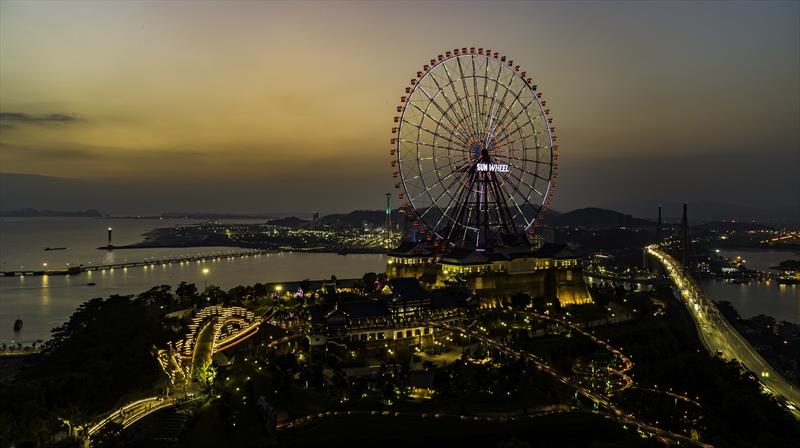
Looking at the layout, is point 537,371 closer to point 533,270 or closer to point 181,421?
point 181,421

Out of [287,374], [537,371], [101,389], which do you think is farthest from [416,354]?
[101,389]

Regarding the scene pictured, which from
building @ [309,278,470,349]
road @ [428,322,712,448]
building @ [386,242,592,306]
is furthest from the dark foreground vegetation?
building @ [386,242,592,306]

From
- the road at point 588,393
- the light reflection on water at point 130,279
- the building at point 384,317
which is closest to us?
the road at point 588,393

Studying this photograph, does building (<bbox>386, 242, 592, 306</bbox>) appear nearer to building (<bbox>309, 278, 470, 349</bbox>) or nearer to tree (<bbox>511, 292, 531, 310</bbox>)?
tree (<bbox>511, 292, 531, 310</bbox>)

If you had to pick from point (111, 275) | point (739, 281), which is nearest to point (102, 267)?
point (111, 275)

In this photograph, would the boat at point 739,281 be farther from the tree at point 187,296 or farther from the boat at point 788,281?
the tree at point 187,296

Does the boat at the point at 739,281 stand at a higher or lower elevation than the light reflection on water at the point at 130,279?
lower

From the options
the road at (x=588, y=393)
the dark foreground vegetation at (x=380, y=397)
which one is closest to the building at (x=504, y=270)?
the dark foreground vegetation at (x=380, y=397)

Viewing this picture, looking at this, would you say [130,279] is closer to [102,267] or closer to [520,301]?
[102,267]
